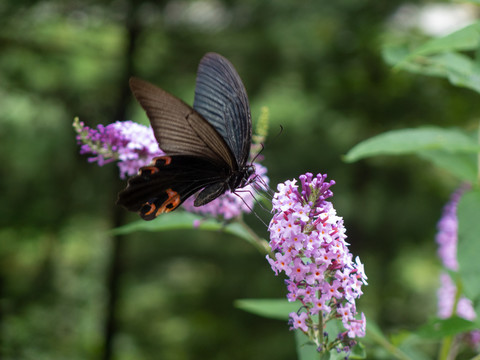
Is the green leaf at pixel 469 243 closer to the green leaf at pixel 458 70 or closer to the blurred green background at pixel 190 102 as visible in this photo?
the green leaf at pixel 458 70

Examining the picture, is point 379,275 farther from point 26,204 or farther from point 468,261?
point 468,261

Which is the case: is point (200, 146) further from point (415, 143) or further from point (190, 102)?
point (190, 102)

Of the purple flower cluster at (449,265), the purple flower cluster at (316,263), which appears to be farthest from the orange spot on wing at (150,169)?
the purple flower cluster at (449,265)

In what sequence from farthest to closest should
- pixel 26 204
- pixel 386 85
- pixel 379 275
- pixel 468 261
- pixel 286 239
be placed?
pixel 379 275, pixel 26 204, pixel 386 85, pixel 468 261, pixel 286 239

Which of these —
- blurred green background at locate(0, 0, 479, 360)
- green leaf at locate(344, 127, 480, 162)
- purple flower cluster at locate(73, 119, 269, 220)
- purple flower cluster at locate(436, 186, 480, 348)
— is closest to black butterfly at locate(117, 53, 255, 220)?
purple flower cluster at locate(73, 119, 269, 220)

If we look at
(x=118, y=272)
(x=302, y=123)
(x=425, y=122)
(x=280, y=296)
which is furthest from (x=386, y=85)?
(x=118, y=272)
